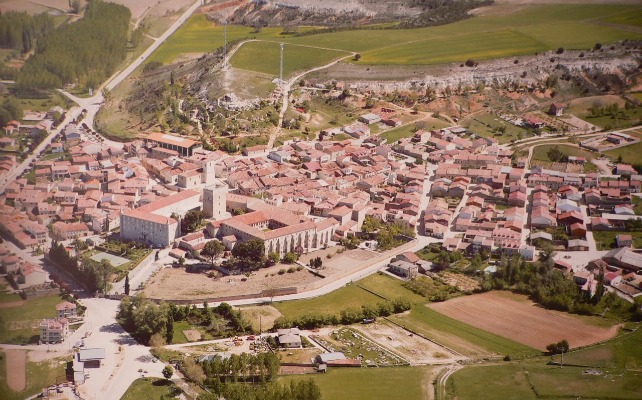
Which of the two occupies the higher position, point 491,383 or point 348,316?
point 348,316

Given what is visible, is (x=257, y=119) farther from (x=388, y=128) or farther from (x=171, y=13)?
(x=171, y=13)

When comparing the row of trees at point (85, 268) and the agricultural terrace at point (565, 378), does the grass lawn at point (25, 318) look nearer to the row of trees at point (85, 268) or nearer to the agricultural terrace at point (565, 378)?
the row of trees at point (85, 268)

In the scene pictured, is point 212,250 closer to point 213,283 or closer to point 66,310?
point 213,283

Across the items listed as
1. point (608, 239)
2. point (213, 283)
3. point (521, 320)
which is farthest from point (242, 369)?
point (608, 239)

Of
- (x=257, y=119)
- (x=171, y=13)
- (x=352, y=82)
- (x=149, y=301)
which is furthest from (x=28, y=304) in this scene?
(x=171, y=13)

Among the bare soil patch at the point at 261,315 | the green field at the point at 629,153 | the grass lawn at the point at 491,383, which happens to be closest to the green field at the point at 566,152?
the green field at the point at 629,153

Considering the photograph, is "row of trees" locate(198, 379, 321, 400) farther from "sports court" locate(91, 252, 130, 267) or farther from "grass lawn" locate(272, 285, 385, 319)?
"sports court" locate(91, 252, 130, 267)

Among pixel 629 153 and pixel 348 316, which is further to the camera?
pixel 629 153
